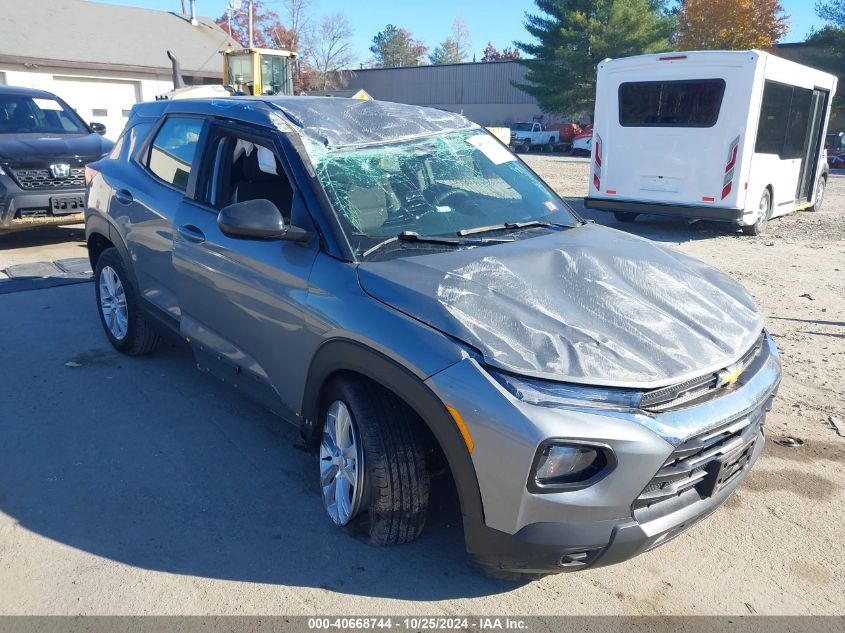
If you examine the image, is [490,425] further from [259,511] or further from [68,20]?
[68,20]

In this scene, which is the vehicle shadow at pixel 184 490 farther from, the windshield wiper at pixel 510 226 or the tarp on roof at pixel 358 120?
the tarp on roof at pixel 358 120

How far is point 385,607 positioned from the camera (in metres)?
2.80

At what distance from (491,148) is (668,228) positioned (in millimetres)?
9227

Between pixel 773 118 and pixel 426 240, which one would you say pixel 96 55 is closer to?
pixel 773 118

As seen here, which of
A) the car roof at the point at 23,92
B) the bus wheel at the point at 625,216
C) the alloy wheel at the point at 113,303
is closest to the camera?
the alloy wheel at the point at 113,303

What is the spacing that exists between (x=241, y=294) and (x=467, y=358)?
1557 millimetres

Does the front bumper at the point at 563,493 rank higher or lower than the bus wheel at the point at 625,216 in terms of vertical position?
higher

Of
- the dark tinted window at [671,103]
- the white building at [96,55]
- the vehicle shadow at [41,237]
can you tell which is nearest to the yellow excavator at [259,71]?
the white building at [96,55]

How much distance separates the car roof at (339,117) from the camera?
3715 mm

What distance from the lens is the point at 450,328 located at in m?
2.67

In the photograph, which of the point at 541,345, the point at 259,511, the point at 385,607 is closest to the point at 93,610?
the point at 259,511

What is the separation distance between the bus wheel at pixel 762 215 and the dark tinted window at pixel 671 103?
180 cm

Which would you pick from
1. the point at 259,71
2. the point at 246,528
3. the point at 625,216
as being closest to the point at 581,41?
the point at 259,71

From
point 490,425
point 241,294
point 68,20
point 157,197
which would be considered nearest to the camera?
point 490,425
